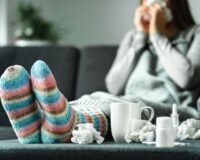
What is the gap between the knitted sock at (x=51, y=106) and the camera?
1377 millimetres

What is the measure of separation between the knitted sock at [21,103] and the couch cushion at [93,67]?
3.26 ft

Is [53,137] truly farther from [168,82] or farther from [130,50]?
[130,50]

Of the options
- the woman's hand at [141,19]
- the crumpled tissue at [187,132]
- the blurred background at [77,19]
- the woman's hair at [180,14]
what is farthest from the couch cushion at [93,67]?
the blurred background at [77,19]

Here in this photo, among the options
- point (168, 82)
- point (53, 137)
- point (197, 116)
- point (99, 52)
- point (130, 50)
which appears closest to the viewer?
point (53, 137)

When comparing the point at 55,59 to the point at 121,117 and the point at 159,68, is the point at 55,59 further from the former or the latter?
the point at 121,117

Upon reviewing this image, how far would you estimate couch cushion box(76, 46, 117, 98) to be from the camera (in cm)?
244

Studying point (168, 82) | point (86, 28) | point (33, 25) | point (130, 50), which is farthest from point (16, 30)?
point (168, 82)

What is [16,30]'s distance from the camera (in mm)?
3719

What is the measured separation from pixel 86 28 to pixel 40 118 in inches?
91.7

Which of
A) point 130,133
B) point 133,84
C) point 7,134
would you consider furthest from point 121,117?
point 133,84

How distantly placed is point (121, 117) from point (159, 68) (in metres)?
0.86

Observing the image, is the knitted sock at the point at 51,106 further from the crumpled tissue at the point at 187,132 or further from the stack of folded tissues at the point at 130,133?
the crumpled tissue at the point at 187,132

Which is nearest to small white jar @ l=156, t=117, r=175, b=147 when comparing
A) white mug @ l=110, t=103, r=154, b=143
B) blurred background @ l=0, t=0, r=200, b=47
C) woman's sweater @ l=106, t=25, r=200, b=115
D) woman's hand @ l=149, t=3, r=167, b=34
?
white mug @ l=110, t=103, r=154, b=143

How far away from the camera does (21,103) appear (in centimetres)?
140
